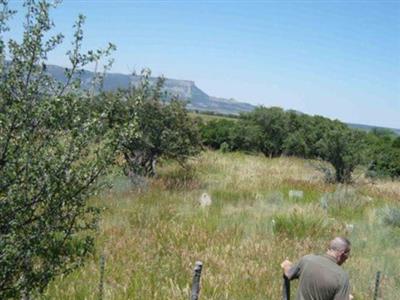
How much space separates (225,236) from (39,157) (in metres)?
5.96

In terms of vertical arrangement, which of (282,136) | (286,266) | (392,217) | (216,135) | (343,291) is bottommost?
(216,135)

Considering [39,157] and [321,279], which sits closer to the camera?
[39,157]

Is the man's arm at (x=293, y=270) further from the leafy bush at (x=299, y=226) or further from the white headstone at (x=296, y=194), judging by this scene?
the white headstone at (x=296, y=194)

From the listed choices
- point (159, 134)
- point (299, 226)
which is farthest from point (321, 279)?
point (159, 134)

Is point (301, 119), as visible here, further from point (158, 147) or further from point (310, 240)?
point (310, 240)

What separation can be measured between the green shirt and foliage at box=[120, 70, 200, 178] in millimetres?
8850

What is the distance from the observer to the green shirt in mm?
5145

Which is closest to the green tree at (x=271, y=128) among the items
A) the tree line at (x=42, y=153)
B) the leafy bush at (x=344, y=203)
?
the leafy bush at (x=344, y=203)

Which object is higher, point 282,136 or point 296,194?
point 282,136

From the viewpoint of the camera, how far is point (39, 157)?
12.0 ft

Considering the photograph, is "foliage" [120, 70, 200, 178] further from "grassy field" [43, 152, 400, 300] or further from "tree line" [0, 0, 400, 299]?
"tree line" [0, 0, 400, 299]

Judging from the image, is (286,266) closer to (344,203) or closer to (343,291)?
(343,291)

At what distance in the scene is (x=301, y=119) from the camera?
33938 mm

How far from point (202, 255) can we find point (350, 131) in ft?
45.3
